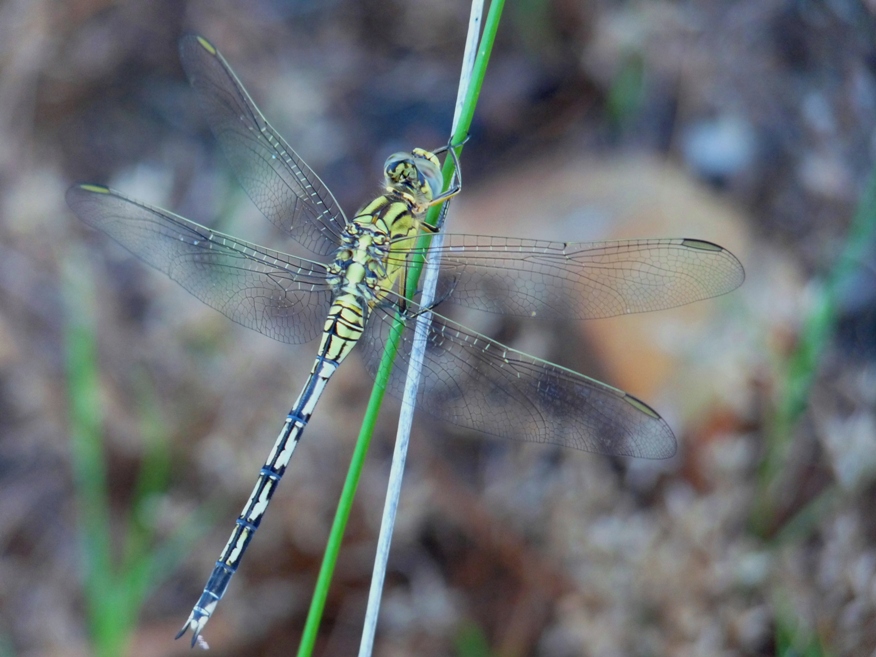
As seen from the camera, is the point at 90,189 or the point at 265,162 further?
the point at 265,162

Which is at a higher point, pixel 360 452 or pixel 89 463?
pixel 360 452

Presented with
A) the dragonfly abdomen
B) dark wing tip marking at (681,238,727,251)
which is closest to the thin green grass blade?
the dragonfly abdomen

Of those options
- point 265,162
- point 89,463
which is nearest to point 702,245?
point 265,162

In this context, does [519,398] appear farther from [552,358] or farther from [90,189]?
[90,189]

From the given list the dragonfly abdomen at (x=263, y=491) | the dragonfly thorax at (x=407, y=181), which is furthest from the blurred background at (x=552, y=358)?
the dragonfly thorax at (x=407, y=181)

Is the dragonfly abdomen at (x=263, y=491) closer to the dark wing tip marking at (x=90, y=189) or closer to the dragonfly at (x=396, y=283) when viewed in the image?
the dragonfly at (x=396, y=283)

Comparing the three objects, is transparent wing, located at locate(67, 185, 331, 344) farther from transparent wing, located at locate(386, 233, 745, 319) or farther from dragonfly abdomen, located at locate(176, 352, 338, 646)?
transparent wing, located at locate(386, 233, 745, 319)
